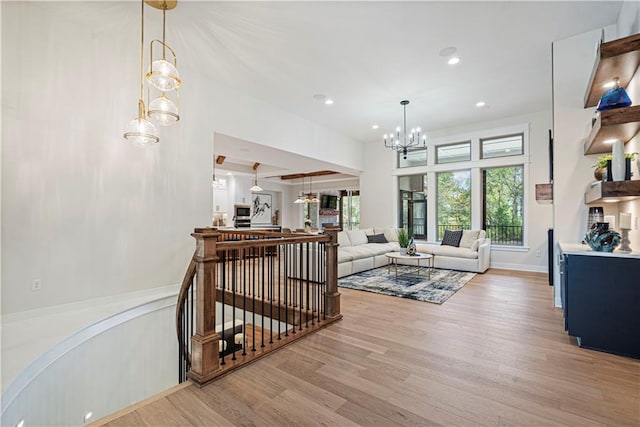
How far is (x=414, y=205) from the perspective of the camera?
838 centimetres

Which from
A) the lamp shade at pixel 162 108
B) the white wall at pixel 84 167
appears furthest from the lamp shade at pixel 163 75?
the white wall at pixel 84 167

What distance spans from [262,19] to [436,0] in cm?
187

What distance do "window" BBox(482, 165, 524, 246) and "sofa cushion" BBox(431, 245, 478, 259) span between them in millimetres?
1128

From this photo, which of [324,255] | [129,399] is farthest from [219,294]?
[324,255]

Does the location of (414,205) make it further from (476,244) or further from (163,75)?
(163,75)

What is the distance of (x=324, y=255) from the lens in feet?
11.6

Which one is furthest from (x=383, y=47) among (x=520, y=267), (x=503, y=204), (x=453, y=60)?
(x=520, y=267)

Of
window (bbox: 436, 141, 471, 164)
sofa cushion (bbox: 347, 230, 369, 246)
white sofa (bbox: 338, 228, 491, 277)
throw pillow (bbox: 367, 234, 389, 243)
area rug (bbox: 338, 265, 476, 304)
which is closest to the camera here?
area rug (bbox: 338, 265, 476, 304)

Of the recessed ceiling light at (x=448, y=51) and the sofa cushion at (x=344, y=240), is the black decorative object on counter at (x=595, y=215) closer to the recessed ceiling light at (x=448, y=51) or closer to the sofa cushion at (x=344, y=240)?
the recessed ceiling light at (x=448, y=51)

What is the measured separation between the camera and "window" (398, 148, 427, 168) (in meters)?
8.05

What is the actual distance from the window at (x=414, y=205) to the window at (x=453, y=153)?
669mm

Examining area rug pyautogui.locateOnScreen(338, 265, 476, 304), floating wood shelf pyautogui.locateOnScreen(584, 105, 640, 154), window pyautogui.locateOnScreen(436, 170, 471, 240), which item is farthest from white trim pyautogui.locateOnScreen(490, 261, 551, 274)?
floating wood shelf pyautogui.locateOnScreen(584, 105, 640, 154)

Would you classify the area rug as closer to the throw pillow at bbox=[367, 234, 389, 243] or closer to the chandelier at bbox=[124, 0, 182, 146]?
the throw pillow at bbox=[367, 234, 389, 243]

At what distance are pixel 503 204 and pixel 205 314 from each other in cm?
715
